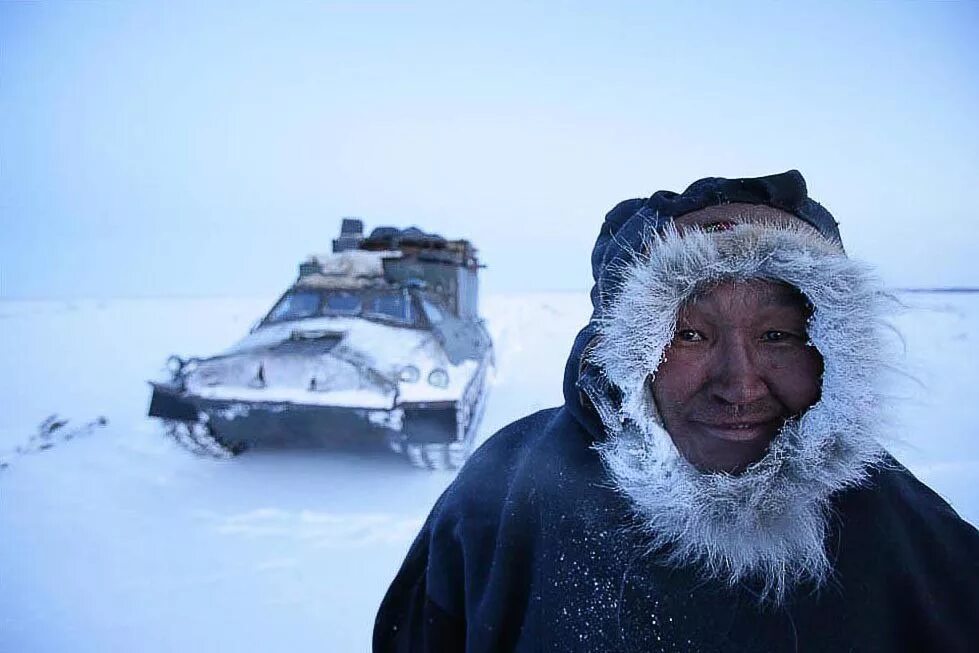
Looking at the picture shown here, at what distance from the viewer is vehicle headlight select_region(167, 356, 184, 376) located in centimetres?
496

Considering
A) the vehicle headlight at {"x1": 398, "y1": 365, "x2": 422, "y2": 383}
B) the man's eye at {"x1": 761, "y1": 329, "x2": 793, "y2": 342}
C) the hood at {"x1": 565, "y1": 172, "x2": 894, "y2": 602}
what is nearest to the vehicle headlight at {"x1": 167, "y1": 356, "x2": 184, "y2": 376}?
the vehicle headlight at {"x1": 398, "y1": 365, "x2": 422, "y2": 383}

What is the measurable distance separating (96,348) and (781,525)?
16.8 metres

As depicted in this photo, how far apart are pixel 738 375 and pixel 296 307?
5855 millimetres

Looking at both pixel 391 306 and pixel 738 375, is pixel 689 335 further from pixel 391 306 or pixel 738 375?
pixel 391 306

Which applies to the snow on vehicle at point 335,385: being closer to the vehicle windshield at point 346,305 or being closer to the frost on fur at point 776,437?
the vehicle windshield at point 346,305

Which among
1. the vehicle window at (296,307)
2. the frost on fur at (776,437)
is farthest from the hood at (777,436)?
the vehicle window at (296,307)

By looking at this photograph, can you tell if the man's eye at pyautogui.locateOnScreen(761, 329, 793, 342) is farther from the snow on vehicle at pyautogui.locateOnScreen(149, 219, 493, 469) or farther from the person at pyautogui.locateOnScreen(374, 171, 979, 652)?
the snow on vehicle at pyautogui.locateOnScreen(149, 219, 493, 469)

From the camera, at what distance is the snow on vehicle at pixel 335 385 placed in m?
4.43

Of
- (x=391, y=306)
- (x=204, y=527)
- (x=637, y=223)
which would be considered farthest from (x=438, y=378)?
(x=637, y=223)

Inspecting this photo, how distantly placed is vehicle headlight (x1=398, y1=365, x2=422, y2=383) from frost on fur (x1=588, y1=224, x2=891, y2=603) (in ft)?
12.0

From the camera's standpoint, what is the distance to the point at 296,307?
613cm

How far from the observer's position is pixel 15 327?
14.9 metres

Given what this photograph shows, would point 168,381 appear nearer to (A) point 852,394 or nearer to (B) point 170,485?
(B) point 170,485

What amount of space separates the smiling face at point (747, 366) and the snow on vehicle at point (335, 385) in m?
3.43
